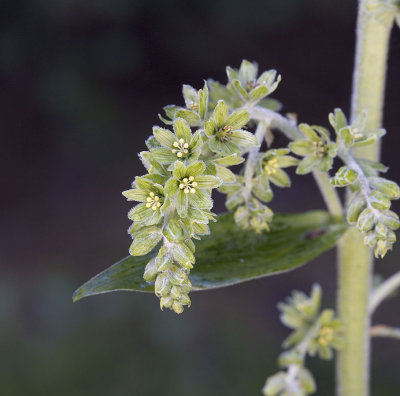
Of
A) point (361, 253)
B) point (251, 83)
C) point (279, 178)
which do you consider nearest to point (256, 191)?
point (279, 178)

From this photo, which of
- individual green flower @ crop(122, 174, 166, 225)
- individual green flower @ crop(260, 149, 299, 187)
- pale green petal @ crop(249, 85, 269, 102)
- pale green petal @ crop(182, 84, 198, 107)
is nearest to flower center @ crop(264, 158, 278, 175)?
individual green flower @ crop(260, 149, 299, 187)

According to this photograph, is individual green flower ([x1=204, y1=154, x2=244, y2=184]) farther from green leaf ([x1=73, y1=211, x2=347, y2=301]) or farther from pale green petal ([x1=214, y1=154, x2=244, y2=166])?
green leaf ([x1=73, y1=211, x2=347, y2=301])

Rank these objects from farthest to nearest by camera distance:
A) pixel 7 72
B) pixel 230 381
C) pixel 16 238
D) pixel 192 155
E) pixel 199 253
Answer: pixel 16 238 → pixel 7 72 → pixel 230 381 → pixel 199 253 → pixel 192 155

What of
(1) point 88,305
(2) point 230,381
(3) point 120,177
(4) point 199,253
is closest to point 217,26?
(3) point 120,177

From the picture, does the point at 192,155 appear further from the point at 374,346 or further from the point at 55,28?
the point at 55,28

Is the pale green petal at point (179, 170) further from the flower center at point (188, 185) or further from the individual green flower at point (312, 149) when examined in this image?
the individual green flower at point (312, 149)

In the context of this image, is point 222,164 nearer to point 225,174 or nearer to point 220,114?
point 225,174
